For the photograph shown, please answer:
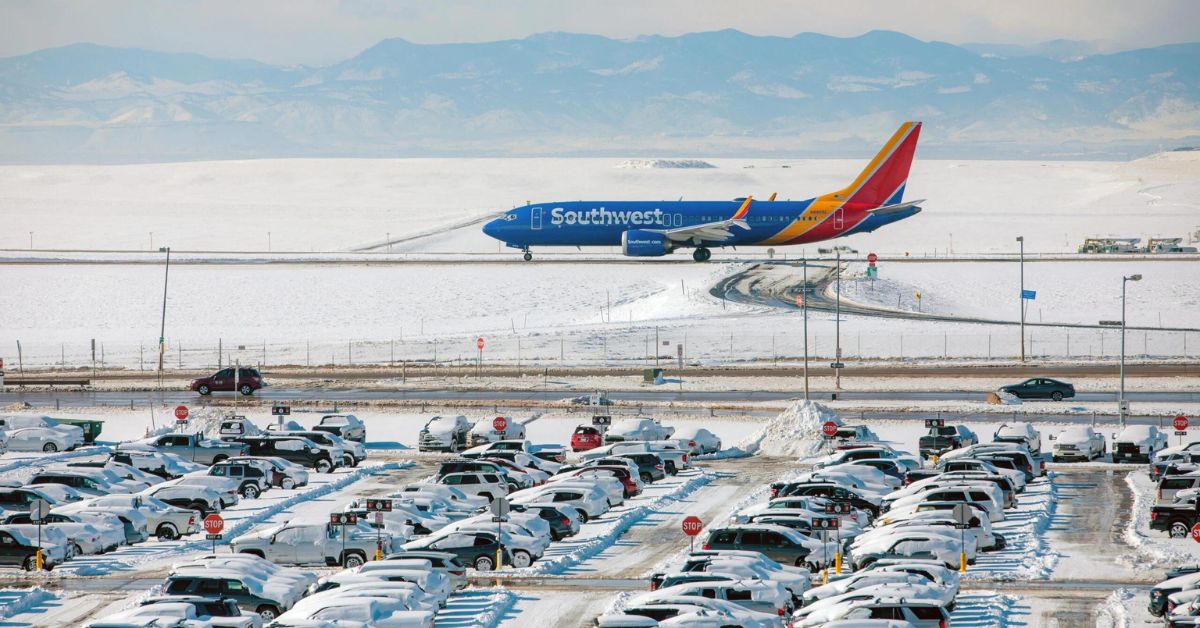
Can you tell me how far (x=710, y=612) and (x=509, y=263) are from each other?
94.4 meters

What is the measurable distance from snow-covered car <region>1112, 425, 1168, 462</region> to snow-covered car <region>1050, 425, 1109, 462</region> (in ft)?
1.76

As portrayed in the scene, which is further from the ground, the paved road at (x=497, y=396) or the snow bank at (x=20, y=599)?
the paved road at (x=497, y=396)

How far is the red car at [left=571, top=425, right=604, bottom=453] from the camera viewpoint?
5525 cm

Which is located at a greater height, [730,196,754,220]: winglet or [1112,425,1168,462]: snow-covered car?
[730,196,754,220]: winglet

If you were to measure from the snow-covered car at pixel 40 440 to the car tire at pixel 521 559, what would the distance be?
28.0m

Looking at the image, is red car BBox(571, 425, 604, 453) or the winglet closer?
red car BBox(571, 425, 604, 453)

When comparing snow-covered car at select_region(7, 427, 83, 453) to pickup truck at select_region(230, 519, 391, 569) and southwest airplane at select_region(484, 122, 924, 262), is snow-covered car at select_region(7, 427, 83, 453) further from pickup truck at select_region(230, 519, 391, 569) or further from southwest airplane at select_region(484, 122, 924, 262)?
southwest airplane at select_region(484, 122, 924, 262)

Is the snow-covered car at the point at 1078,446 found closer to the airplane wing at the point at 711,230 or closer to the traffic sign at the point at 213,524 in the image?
the traffic sign at the point at 213,524

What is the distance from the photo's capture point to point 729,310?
3669 inches

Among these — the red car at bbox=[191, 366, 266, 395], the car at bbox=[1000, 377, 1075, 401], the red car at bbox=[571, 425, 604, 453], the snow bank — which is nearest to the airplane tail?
the car at bbox=[1000, 377, 1075, 401]

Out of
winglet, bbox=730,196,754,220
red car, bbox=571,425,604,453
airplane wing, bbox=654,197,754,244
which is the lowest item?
red car, bbox=571,425,604,453

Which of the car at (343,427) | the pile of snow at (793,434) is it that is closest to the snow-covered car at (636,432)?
the pile of snow at (793,434)

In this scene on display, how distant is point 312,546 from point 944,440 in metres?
26.1

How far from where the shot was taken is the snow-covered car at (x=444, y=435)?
182 feet
